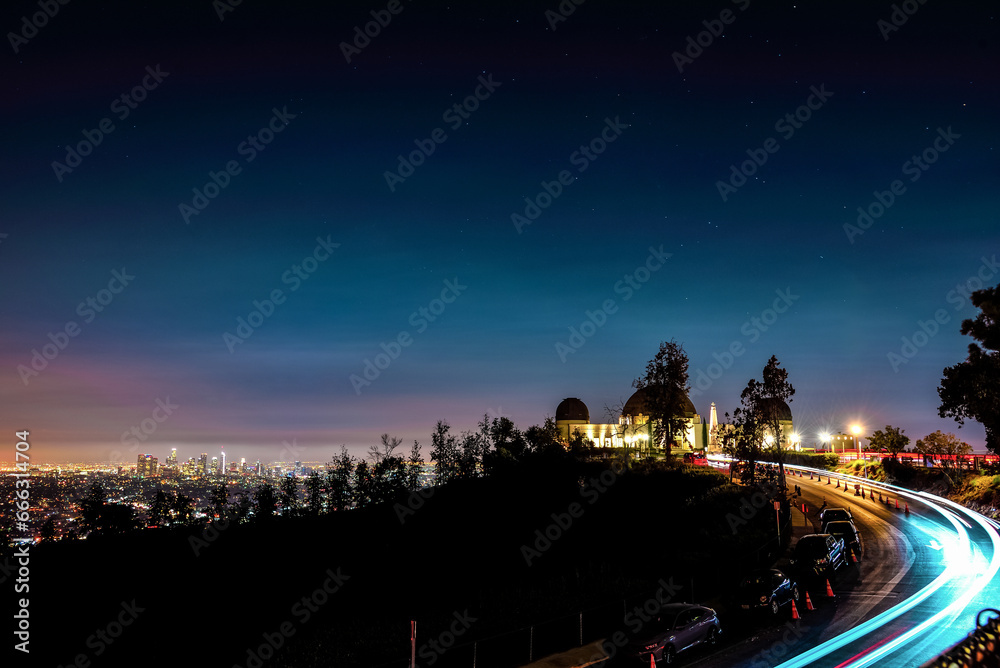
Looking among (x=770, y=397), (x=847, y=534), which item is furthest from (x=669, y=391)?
(x=847, y=534)

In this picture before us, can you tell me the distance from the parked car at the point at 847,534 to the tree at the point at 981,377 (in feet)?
75.8

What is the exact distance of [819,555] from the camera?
28.3 m

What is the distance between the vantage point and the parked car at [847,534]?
32281 millimetres

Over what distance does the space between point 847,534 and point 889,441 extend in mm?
69463

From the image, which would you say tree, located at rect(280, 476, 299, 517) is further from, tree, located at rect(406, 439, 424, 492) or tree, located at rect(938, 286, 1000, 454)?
tree, located at rect(938, 286, 1000, 454)

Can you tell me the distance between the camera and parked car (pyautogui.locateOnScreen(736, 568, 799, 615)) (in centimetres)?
2273

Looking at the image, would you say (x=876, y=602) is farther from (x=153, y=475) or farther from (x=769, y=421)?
(x=153, y=475)

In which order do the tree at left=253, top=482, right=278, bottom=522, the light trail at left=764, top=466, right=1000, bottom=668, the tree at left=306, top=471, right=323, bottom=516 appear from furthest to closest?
the tree at left=306, top=471, right=323, bottom=516
the tree at left=253, top=482, right=278, bottom=522
the light trail at left=764, top=466, right=1000, bottom=668

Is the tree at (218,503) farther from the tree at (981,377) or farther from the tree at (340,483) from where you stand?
the tree at (981,377)

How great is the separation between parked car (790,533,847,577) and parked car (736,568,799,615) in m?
4.64

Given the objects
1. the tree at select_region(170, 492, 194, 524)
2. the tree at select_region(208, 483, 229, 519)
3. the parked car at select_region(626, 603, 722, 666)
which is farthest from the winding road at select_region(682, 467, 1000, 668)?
the tree at select_region(170, 492, 194, 524)

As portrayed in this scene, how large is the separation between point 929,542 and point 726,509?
16.9 m

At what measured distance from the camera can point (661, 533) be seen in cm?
5475

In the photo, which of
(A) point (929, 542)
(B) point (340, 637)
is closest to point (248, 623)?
(B) point (340, 637)
